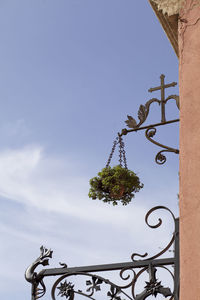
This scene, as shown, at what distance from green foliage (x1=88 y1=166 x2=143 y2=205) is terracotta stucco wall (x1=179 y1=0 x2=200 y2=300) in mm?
2034

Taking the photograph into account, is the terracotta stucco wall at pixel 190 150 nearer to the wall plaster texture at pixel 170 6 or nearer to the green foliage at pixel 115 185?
the wall plaster texture at pixel 170 6

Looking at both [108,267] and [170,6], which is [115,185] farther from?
[170,6]

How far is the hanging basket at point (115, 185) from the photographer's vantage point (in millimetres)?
5910

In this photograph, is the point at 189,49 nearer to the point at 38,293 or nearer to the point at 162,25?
the point at 162,25

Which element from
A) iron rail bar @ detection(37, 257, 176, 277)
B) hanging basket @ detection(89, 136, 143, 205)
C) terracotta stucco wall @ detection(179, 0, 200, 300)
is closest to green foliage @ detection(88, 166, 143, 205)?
hanging basket @ detection(89, 136, 143, 205)

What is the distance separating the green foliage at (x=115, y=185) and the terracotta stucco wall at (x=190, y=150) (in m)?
2.03

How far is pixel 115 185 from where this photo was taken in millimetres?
5910

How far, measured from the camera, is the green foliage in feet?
19.4

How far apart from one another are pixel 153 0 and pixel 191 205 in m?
2.24

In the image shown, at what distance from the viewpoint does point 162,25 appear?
498 cm

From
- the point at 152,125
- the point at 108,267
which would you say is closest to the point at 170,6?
the point at 152,125

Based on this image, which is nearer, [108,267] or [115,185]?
[108,267]

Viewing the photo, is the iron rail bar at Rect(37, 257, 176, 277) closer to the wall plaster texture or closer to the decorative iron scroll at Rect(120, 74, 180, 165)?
the decorative iron scroll at Rect(120, 74, 180, 165)

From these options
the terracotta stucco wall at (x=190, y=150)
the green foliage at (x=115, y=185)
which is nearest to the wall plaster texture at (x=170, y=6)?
the terracotta stucco wall at (x=190, y=150)
